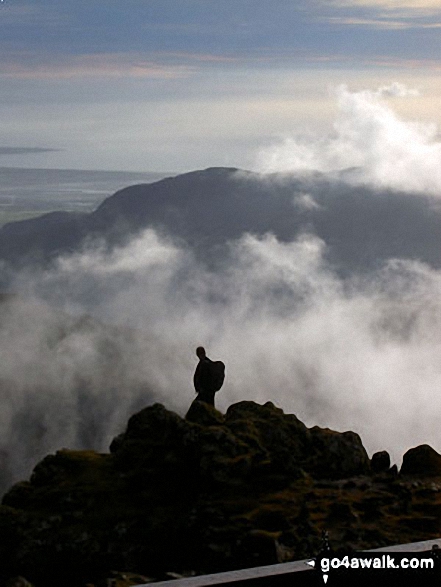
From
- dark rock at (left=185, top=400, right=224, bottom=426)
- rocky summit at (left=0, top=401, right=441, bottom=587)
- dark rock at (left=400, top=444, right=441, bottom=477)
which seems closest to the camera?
rocky summit at (left=0, top=401, right=441, bottom=587)

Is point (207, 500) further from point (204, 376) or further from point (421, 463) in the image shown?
point (421, 463)

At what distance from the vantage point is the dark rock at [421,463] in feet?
186

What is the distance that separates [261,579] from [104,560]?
129ft

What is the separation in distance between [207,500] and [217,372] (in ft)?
28.5

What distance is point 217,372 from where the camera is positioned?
55625mm

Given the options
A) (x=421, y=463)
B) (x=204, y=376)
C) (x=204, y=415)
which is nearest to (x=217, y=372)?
(x=204, y=376)

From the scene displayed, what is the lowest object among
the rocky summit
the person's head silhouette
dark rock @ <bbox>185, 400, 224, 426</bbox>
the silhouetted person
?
the rocky summit

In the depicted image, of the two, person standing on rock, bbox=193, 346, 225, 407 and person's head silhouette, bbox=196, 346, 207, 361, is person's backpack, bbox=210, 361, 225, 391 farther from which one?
person's head silhouette, bbox=196, 346, 207, 361

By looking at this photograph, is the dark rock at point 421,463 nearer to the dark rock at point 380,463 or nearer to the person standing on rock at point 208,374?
the dark rock at point 380,463

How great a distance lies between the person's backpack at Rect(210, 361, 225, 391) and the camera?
55.3 m

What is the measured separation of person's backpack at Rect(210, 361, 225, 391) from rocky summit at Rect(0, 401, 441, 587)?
10.9ft

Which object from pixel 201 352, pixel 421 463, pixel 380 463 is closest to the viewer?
pixel 201 352

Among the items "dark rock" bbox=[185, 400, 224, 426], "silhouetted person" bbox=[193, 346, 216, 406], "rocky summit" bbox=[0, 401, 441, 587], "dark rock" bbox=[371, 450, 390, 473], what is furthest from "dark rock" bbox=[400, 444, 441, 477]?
"silhouetted person" bbox=[193, 346, 216, 406]

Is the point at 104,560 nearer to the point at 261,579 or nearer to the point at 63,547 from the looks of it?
the point at 63,547
